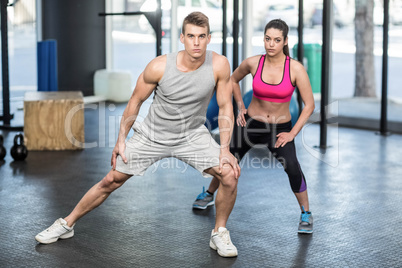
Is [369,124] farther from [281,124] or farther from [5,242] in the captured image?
[5,242]

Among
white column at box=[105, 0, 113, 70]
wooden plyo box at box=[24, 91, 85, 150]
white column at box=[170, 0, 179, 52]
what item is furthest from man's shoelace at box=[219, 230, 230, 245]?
white column at box=[105, 0, 113, 70]

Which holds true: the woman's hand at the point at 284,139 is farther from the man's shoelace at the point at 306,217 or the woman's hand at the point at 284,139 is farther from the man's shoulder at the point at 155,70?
the man's shoulder at the point at 155,70

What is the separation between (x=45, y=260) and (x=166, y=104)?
0.86m

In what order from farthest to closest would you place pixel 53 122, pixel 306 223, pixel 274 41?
1. pixel 53 122
2. pixel 306 223
3. pixel 274 41

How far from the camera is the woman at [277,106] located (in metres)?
3.11

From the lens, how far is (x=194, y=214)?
351 centimetres

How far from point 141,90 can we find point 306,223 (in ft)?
3.64

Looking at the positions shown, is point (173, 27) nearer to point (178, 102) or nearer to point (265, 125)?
point (265, 125)

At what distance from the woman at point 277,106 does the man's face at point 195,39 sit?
52cm

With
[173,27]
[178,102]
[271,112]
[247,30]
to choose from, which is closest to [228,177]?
[178,102]

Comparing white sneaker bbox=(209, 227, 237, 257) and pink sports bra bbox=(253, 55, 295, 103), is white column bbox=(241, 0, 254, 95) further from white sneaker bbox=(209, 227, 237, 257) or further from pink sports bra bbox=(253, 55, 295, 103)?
white sneaker bbox=(209, 227, 237, 257)

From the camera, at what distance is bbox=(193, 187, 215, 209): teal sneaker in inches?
142

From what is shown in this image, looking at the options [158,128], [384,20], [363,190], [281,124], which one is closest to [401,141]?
[384,20]

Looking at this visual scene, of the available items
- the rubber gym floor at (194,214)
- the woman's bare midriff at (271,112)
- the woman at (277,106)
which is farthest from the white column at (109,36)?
the woman's bare midriff at (271,112)
